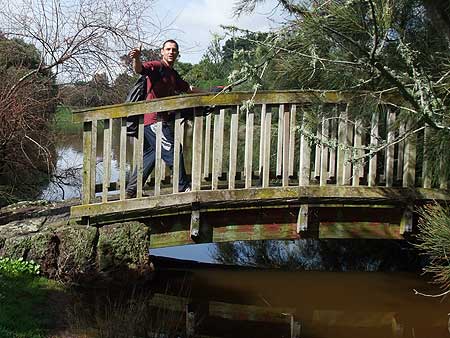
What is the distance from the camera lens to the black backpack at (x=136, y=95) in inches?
240

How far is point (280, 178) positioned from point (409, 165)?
4.34ft

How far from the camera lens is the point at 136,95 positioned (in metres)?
6.23

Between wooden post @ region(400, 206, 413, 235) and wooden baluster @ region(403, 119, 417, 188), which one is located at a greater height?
wooden baluster @ region(403, 119, 417, 188)

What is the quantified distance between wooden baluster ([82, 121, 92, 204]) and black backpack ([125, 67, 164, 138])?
1.25 feet

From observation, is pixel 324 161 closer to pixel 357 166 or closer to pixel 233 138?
pixel 357 166

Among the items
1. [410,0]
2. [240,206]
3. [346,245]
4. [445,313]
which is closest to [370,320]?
[445,313]

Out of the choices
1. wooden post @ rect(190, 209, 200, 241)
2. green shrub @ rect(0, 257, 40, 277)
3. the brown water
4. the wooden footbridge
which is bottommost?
the brown water

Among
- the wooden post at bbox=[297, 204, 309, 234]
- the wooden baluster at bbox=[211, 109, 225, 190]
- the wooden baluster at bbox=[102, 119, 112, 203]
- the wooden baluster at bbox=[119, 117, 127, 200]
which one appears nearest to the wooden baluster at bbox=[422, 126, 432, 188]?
the wooden post at bbox=[297, 204, 309, 234]

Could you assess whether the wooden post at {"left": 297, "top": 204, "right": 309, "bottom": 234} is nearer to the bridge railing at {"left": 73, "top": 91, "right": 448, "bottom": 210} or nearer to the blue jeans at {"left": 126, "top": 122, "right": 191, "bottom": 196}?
the bridge railing at {"left": 73, "top": 91, "right": 448, "bottom": 210}

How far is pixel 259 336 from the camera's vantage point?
584cm

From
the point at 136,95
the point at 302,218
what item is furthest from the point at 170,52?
the point at 302,218

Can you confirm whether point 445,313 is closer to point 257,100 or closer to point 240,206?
point 240,206

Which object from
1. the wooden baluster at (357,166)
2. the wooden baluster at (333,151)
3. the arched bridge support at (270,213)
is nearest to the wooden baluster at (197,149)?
the arched bridge support at (270,213)

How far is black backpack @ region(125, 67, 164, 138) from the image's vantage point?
6105 millimetres
